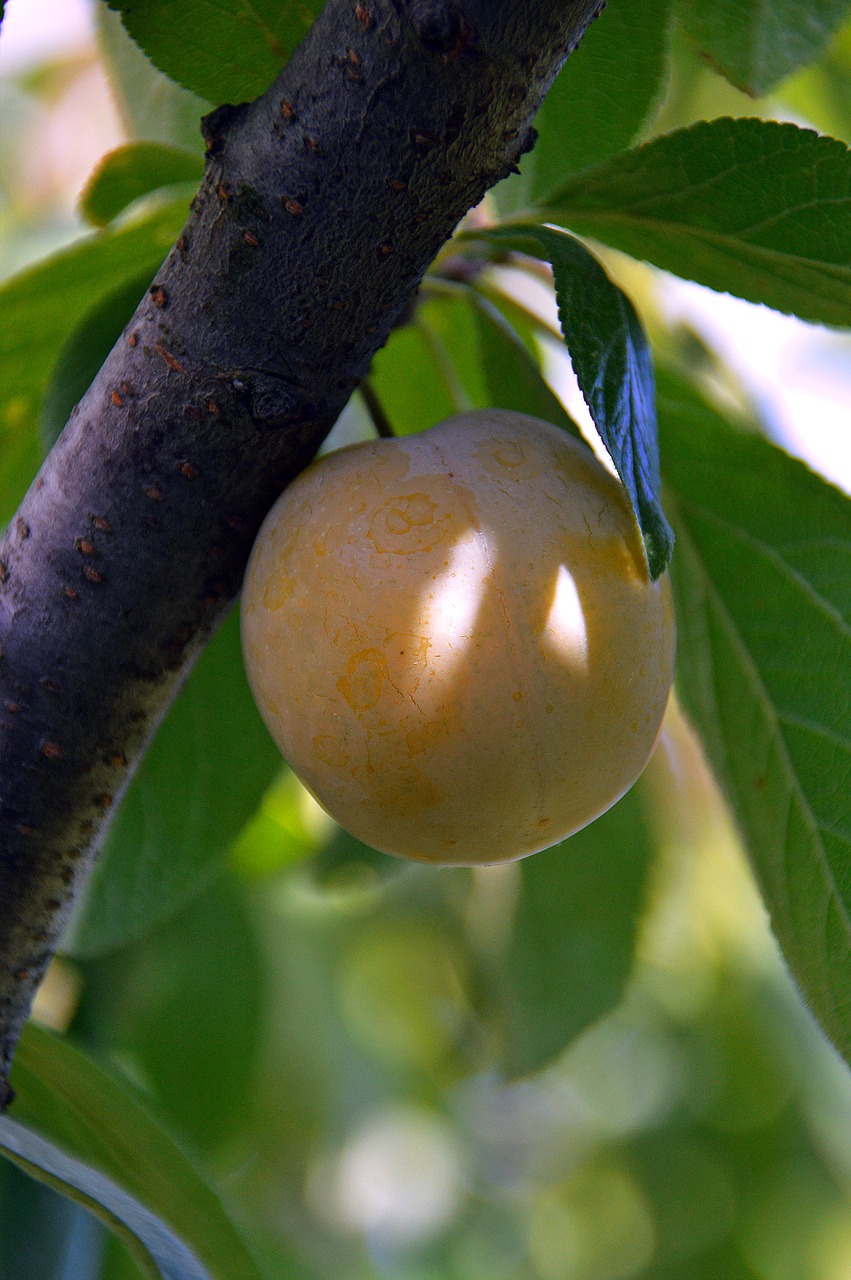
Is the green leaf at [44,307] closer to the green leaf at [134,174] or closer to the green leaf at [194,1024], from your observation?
the green leaf at [134,174]

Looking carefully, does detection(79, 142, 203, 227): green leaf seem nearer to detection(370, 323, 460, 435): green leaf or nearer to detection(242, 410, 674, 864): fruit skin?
detection(370, 323, 460, 435): green leaf

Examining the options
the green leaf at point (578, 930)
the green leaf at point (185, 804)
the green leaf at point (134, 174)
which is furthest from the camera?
the green leaf at point (578, 930)

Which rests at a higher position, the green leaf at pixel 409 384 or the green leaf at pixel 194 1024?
the green leaf at pixel 409 384

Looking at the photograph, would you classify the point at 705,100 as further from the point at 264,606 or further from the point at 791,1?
the point at 264,606

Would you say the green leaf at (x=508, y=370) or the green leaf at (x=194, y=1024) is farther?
the green leaf at (x=194, y=1024)

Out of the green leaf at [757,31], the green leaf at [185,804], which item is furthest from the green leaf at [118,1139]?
the green leaf at [757,31]

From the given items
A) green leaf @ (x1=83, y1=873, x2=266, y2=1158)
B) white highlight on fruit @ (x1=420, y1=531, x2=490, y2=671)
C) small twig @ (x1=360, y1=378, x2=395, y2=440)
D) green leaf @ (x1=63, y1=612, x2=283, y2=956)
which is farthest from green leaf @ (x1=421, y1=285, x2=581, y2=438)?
green leaf @ (x1=83, y1=873, x2=266, y2=1158)

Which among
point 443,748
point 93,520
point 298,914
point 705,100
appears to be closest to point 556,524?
point 443,748
